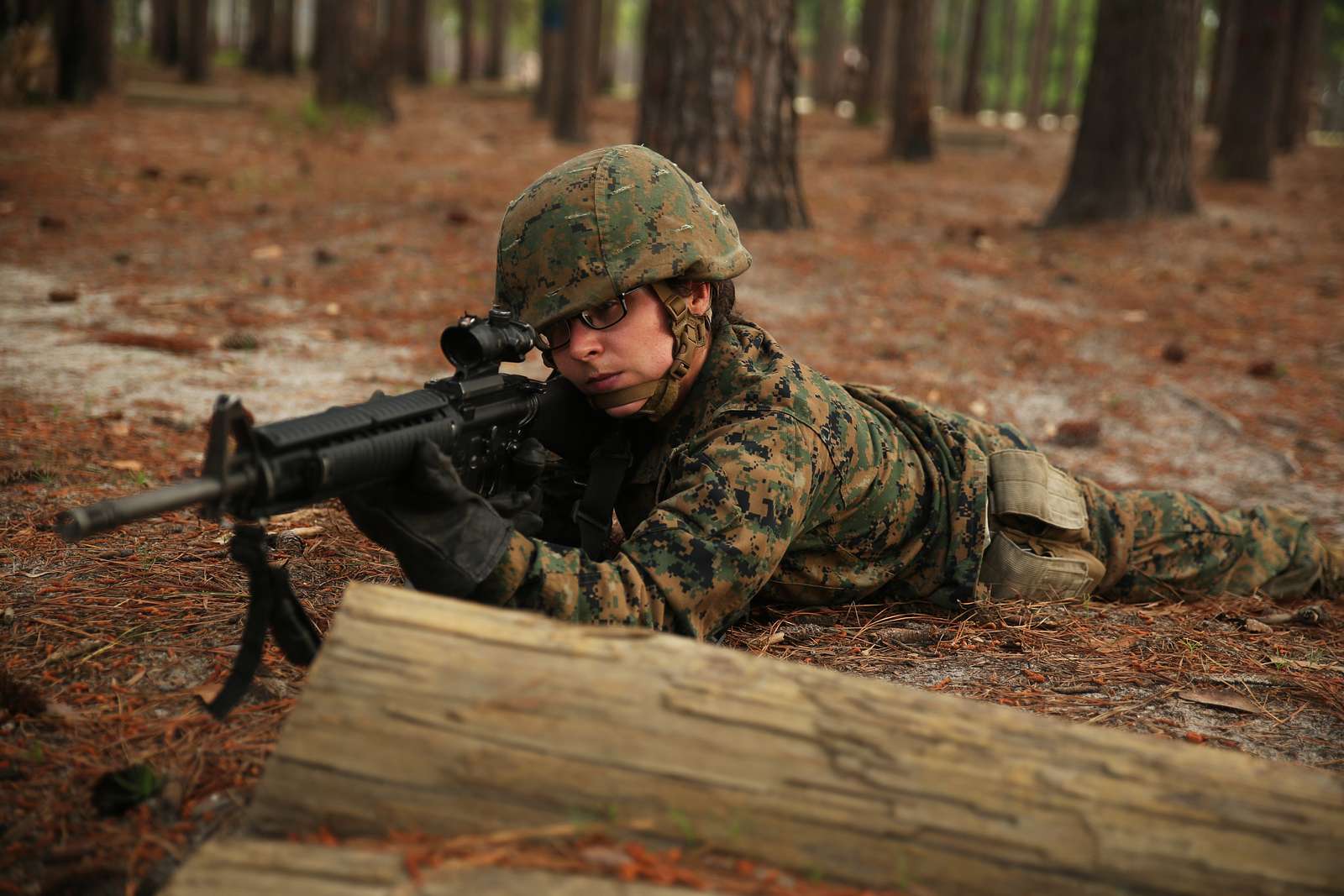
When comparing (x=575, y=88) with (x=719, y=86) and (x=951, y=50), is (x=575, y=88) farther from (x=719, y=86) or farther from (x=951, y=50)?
(x=951, y=50)

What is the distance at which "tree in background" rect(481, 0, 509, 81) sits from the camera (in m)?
29.0

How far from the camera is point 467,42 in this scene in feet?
88.0

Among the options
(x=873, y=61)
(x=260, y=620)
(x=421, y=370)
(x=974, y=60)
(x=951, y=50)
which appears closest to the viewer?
(x=260, y=620)

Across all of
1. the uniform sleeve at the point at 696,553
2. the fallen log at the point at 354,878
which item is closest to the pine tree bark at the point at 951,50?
the uniform sleeve at the point at 696,553

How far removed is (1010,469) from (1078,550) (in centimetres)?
45

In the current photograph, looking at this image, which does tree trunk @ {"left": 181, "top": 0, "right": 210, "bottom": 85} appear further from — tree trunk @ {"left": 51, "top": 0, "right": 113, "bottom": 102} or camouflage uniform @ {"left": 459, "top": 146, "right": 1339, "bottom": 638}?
camouflage uniform @ {"left": 459, "top": 146, "right": 1339, "bottom": 638}

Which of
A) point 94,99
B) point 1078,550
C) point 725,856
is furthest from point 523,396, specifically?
point 94,99

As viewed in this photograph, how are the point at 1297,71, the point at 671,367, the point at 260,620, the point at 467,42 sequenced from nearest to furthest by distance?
the point at 260,620 < the point at 671,367 < the point at 1297,71 < the point at 467,42

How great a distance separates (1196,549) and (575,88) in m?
12.7

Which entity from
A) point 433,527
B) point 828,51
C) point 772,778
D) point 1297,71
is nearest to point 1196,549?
point 772,778

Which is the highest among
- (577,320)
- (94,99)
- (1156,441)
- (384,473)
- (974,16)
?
(974,16)

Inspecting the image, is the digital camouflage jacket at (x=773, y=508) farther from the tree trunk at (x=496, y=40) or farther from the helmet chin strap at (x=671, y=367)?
the tree trunk at (x=496, y=40)

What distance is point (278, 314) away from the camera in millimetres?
7188

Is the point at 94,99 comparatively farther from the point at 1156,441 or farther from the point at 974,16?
the point at 974,16
